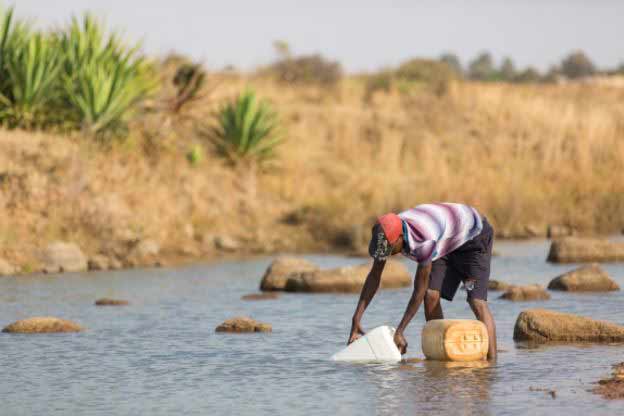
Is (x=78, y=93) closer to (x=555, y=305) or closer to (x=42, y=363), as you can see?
(x=555, y=305)

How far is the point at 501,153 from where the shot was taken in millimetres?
32281

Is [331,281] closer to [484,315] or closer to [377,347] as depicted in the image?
[377,347]

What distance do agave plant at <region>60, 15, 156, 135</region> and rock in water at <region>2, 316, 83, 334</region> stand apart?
11950 millimetres

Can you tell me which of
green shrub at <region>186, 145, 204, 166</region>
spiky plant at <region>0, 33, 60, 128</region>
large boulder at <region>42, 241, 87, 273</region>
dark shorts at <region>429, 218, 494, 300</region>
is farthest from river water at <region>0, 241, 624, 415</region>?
green shrub at <region>186, 145, 204, 166</region>

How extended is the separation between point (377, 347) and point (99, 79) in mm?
15266

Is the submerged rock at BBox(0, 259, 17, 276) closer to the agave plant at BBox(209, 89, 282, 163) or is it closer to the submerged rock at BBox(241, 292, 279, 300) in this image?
the submerged rock at BBox(241, 292, 279, 300)

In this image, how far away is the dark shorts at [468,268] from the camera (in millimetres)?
10008

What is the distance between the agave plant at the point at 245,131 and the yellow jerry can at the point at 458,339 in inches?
694

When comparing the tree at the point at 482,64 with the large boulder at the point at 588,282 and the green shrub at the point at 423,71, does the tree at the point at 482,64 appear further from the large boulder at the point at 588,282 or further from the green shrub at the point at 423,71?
the large boulder at the point at 588,282

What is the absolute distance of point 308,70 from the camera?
1900 inches

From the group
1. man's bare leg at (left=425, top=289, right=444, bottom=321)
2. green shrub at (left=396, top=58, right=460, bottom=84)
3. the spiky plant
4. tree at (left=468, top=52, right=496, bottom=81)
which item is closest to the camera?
man's bare leg at (left=425, top=289, right=444, bottom=321)

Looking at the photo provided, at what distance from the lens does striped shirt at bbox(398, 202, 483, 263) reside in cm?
942

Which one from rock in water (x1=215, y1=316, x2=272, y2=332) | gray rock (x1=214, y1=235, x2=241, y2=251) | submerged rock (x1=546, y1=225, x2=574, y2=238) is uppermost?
rock in water (x1=215, y1=316, x2=272, y2=332)

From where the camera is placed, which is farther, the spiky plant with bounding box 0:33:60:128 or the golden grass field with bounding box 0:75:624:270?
the spiky plant with bounding box 0:33:60:128
